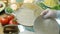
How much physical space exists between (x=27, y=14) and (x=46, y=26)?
191 millimetres

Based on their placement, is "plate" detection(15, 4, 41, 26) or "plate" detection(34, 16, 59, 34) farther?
"plate" detection(15, 4, 41, 26)

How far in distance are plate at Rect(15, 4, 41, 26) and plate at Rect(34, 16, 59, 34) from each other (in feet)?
0.23

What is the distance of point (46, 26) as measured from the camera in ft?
2.56

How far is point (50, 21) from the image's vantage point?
2.56 feet

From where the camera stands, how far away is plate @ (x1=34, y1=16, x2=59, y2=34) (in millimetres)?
761

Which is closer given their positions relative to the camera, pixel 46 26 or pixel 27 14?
pixel 46 26

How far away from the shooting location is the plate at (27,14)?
891 mm

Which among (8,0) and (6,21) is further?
(8,0)

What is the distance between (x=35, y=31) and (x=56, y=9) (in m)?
0.15

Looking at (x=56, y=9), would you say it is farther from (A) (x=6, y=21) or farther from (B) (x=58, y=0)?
(A) (x=6, y=21)

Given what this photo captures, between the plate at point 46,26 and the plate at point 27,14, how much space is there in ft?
0.23

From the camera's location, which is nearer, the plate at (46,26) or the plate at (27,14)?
the plate at (46,26)

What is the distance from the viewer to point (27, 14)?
94 cm

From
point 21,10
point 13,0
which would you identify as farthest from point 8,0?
point 21,10
